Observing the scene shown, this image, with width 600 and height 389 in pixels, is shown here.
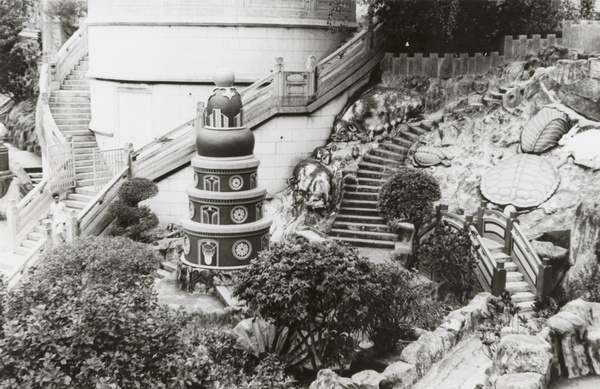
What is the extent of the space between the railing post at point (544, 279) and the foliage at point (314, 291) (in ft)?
16.0

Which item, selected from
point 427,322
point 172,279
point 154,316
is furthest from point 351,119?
point 154,316

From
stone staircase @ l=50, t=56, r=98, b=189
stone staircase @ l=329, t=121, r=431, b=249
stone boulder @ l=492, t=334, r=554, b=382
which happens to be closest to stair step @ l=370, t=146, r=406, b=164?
stone staircase @ l=329, t=121, r=431, b=249

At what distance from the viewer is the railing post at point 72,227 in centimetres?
1995

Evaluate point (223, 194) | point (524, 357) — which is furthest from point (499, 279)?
point (524, 357)

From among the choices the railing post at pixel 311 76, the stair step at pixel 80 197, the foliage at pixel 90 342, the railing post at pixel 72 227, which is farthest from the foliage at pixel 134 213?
the foliage at pixel 90 342

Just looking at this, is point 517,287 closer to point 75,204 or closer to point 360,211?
point 360,211

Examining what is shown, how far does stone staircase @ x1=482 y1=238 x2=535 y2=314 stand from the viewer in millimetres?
15241

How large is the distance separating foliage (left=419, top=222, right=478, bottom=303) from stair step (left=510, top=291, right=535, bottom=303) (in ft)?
2.98

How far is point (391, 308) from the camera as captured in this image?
12797 millimetres

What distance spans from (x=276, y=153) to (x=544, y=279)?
9567 mm

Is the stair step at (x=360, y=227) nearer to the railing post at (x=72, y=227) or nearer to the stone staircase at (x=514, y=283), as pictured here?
the stone staircase at (x=514, y=283)

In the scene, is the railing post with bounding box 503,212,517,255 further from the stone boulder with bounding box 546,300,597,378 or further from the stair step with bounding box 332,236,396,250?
the stone boulder with bounding box 546,300,597,378

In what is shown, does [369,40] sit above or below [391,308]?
above

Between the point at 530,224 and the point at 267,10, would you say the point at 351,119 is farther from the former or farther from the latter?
the point at 530,224
